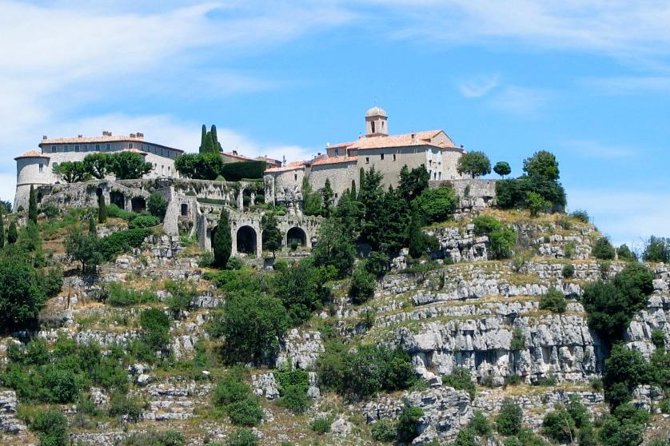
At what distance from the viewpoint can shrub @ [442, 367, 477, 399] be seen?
98.3m

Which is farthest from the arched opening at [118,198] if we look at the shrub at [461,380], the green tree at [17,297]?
the shrub at [461,380]

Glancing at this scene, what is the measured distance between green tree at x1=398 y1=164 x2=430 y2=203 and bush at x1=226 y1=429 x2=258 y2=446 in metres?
24.8

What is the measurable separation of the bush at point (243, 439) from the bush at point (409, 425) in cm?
775

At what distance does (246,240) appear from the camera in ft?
378

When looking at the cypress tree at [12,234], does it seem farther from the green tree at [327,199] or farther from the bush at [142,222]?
the green tree at [327,199]

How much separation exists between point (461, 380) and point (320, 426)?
840cm

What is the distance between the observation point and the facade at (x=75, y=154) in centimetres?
12569

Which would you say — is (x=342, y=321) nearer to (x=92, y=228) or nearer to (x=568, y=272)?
(x=568, y=272)

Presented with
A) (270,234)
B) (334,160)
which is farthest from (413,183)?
(334,160)

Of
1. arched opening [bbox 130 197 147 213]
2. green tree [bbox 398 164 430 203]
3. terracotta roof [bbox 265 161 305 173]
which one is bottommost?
arched opening [bbox 130 197 147 213]

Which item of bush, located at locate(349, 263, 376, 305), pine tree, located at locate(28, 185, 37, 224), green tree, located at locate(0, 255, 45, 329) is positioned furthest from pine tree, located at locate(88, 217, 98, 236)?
bush, located at locate(349, 263, 376, 305)

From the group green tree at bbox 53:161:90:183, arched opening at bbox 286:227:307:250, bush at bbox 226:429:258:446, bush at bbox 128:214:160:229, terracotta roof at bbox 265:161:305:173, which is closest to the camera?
bush at bbox 226:429:258:446

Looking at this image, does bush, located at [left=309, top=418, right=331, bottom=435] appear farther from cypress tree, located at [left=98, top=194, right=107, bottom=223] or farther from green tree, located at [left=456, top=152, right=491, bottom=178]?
green tree, located at [left=456, top=152, right=491, bottom=178]

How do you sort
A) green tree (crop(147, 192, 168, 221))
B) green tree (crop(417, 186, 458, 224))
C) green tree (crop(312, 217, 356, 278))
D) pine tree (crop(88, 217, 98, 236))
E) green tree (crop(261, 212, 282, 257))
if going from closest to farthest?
green tree (crop(312, 217, 356, 278)) < pine tree (crop(88, 217, 98, 236)) < green tree (crop(417, 186, 458, 224)) < green tree (crop(261, 212, 282, 257)) < green tree (crop(147, 192, 168, 221))
